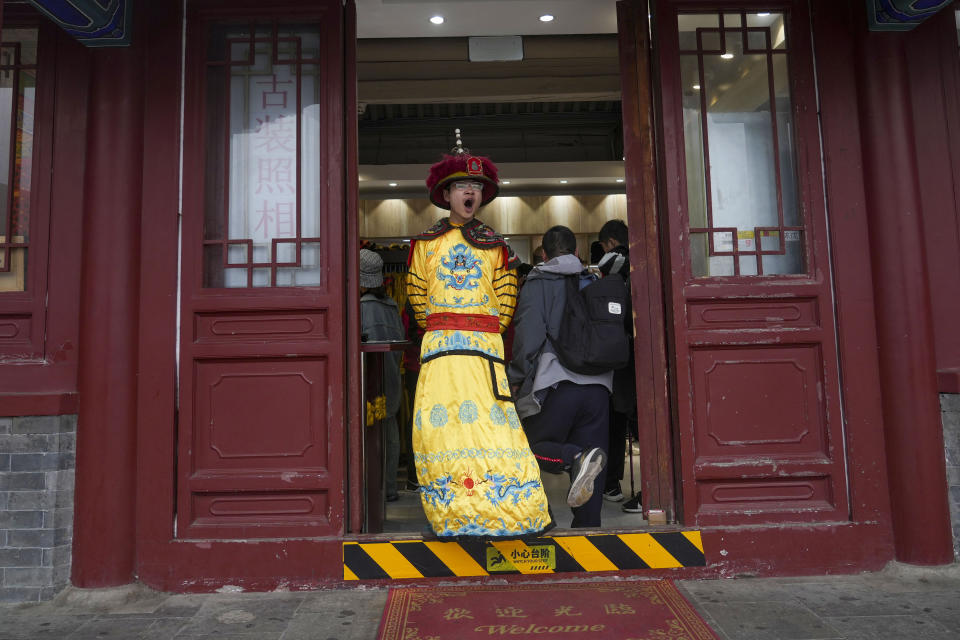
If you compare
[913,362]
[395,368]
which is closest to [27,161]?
[395,368]

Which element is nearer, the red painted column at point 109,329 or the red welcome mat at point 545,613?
the red welcome mat at point 545,613

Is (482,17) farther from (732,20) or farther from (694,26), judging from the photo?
(732,20)

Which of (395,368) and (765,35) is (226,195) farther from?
(765,35)

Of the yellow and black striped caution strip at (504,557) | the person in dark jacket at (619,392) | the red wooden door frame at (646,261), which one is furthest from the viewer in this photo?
the person in dark jacket at (619,392)

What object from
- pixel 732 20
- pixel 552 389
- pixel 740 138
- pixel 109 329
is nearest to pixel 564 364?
pixel 552 389

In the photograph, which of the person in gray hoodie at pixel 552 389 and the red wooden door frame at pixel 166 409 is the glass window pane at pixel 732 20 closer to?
the person in gray hoodie at pixel 552 389

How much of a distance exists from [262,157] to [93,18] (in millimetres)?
918

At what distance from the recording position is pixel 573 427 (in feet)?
12.2

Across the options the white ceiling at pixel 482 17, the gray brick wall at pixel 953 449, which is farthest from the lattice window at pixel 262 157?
the gray brick wall at pixel 953 449

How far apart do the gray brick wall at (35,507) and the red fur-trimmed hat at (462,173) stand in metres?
2.10

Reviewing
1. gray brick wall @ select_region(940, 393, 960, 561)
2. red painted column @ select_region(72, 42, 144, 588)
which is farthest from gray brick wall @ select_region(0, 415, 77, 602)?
gray brick wall @ select_region(940, 393, 960, 561)

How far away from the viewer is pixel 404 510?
469 cm

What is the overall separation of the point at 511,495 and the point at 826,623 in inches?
52.9

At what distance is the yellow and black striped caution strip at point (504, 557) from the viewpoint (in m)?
3.19
